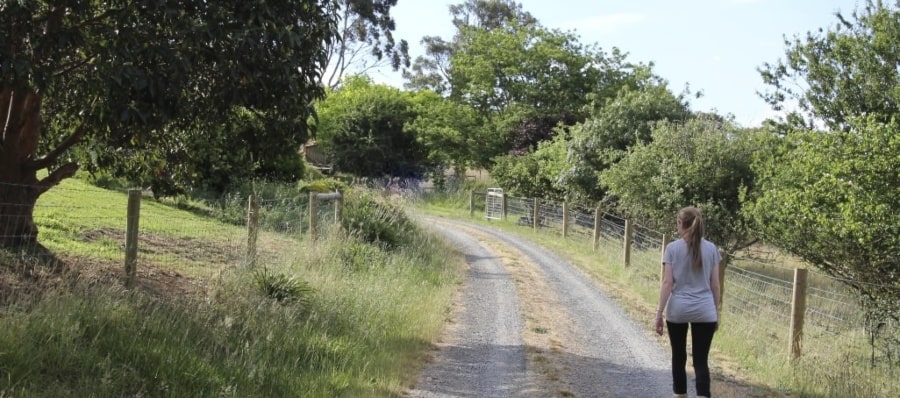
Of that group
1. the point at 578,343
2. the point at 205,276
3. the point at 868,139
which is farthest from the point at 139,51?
the point at 868,139

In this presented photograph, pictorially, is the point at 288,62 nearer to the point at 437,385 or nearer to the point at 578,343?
the point at 437,385

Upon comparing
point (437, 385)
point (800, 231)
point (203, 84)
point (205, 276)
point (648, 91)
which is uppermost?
point (648, 91)

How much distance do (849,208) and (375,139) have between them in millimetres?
34163

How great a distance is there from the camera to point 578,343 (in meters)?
8.81

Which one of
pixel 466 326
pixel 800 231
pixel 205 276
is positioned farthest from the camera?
pixel 800 231

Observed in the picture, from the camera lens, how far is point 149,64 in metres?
5.84

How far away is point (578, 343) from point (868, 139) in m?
5.38

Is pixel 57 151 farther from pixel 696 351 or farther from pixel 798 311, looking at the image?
pixel 798 311

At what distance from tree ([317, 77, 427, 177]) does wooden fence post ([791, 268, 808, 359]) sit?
113 ft

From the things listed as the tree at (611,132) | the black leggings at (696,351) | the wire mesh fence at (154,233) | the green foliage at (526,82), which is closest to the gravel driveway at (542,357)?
the black leggings at (696,351)

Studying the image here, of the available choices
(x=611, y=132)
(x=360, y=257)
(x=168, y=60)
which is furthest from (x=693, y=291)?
(x=611, y=132)

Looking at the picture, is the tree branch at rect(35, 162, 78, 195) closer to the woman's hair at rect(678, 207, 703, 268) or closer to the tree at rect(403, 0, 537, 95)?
the woman's hair at rect(678, 207, 703, 268)

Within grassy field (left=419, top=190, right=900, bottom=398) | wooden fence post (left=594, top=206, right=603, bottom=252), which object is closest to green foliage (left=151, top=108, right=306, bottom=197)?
grassy field (left=419, top=190, right=900, bottom=398)

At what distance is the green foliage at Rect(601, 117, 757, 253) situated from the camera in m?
17.4
